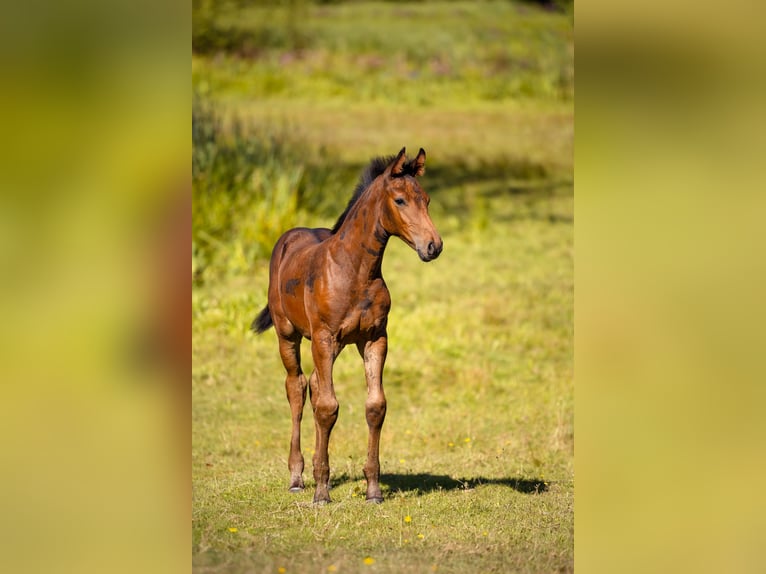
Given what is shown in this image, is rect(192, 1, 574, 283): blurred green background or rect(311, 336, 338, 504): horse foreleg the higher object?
rect(192, 1, 574, 283): blurred green background

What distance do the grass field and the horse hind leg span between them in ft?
0.48

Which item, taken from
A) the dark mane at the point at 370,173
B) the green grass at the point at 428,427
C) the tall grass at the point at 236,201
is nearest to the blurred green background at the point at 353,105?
the tall grass at the point at 236,201

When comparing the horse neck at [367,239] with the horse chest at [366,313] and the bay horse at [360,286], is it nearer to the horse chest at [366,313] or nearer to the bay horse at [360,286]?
the bay horse at [360,286]

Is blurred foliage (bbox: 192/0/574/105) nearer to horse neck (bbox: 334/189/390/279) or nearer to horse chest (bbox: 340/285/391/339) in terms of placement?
horse neck (bbox: 334/189/390/279)

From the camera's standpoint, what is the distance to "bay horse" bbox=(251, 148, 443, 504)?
5371mm

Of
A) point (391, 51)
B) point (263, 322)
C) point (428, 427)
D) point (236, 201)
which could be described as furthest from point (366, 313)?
point (391, 51)

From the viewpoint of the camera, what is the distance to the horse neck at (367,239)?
18.1 feet
